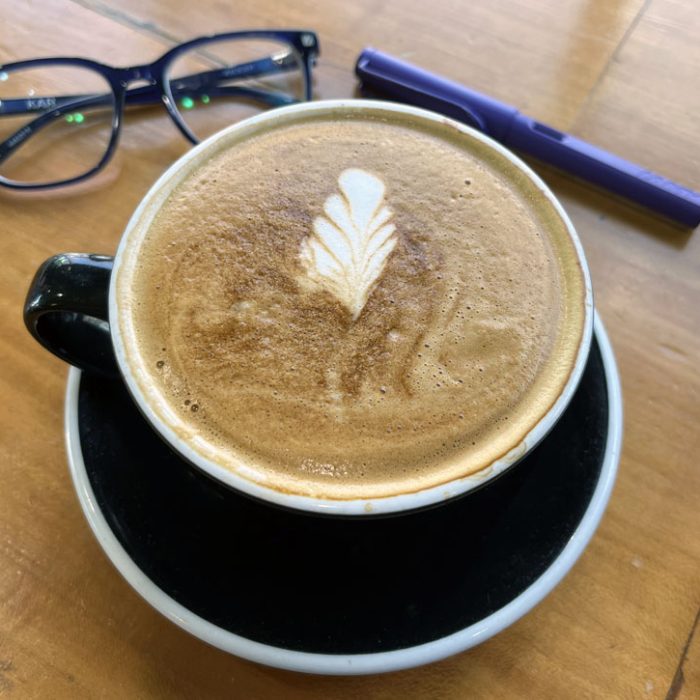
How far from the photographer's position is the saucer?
1.66ft

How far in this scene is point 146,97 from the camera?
2.93 ft

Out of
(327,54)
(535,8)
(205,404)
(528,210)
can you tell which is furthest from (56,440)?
(535,8)

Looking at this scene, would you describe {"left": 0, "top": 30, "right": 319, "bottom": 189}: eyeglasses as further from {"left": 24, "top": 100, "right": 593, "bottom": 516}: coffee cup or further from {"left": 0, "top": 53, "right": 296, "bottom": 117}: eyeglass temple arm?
{"left": 24, "top": 100, "right": 593, "bottom": 516}: coffee cup

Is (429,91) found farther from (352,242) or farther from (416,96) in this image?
(352,242)

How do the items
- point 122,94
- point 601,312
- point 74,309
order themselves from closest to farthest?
1. point 74,309
2. point 601,312
3. point 122,94

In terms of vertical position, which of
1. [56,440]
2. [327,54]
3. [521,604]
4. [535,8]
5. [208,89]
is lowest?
[56,440]

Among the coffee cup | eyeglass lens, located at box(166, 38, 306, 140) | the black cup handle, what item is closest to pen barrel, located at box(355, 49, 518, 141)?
eyeglass lens, located at box(166, 38, 306, 140)

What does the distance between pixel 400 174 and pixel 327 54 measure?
0.43 m

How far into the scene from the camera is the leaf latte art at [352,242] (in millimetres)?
572

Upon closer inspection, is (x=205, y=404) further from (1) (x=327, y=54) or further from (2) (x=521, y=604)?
(1) (x=327, y=54)

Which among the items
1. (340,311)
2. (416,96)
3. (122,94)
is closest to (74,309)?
(340,311)

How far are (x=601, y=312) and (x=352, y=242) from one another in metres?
0.34

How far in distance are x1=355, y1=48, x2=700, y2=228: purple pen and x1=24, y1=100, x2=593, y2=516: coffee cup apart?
22 cm

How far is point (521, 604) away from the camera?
515mm
